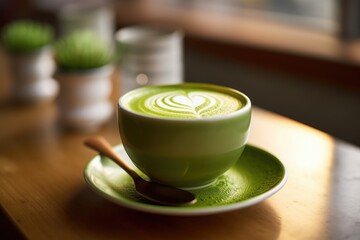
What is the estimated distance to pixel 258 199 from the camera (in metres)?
0.61

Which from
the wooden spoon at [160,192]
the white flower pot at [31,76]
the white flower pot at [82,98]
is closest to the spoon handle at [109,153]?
the wooden spoon at [160,192]

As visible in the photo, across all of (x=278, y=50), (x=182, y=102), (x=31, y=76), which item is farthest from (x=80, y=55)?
(x=278, y=50)

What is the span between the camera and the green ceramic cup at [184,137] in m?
0.62

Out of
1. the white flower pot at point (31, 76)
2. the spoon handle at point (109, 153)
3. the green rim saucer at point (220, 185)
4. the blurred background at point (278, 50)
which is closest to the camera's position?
the green rim saucer at point (220, 185)

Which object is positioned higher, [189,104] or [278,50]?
[189,104]

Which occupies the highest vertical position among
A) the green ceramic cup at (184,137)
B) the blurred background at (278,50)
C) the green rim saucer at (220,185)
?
the green ceramic cup at (184,137)

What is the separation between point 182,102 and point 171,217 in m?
0.15

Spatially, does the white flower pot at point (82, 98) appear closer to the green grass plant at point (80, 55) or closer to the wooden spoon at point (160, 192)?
the green grass plant at point (80, 55)

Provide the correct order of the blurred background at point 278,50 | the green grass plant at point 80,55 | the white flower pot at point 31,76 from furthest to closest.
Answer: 1. the blurred background at point 278,50
2. the white flower pot at point 31,76
3. the green grass plant at point 80,55

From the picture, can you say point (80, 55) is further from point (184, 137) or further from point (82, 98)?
point (184, 137)

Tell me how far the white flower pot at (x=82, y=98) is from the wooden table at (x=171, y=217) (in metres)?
0.03

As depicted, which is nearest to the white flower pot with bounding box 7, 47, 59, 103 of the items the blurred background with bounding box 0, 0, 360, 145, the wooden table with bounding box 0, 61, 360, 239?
the blurred background with bounding box 0, 0, 360, 145

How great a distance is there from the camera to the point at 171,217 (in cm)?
65

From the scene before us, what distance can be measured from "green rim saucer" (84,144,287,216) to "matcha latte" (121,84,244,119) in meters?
0.09
